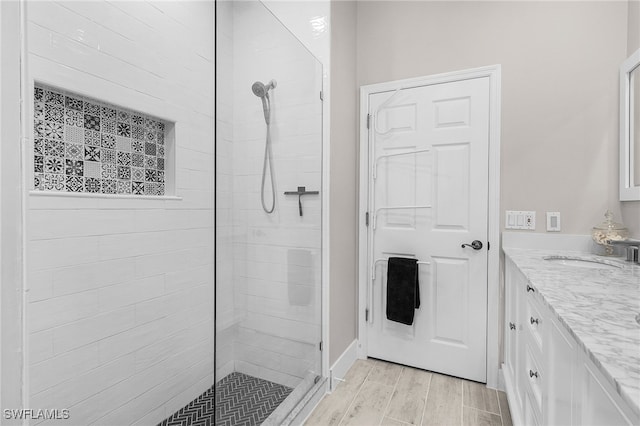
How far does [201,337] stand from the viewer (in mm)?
2062

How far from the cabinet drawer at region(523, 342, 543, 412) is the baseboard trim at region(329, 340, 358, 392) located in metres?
1.11

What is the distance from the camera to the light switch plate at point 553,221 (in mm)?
1962

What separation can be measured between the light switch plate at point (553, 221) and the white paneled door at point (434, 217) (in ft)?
1.17

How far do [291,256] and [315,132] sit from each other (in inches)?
31.0

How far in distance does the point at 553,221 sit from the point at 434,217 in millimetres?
692

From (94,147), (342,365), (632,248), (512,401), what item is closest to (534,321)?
(512,401)

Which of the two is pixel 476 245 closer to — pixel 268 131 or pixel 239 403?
pixel 268 131

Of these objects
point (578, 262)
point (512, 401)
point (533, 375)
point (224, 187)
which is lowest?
point (512, 401)

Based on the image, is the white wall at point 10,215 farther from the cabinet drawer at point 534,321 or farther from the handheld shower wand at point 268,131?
the cabinet drawer at point 534,321

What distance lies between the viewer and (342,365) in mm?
2229

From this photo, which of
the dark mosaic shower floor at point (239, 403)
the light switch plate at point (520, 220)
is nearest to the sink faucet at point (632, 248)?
the light switch plate at point (520, 220)

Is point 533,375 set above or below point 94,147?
below

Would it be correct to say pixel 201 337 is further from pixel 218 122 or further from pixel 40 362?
pixel 218 122

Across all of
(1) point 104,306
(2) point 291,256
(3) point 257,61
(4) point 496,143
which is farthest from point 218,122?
(4) point 496,143
